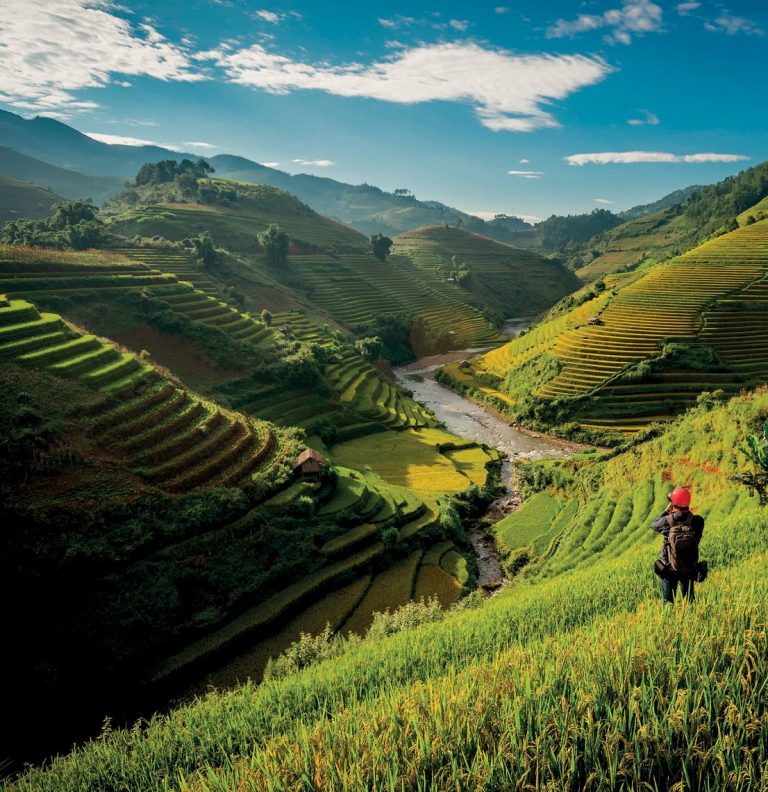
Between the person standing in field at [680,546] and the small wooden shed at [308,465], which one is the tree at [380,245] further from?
the person standing in field at [680,546]

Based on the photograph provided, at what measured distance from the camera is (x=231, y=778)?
452 cm

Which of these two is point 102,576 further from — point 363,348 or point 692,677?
point 363,348

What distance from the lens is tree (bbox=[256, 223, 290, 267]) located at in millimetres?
86750

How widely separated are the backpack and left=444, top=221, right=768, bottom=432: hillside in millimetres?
39939

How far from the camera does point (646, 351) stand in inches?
1885

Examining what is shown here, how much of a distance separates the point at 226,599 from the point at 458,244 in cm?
15031

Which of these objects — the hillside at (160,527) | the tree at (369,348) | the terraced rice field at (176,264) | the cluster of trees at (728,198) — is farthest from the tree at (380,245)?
the hillside at (160,527)

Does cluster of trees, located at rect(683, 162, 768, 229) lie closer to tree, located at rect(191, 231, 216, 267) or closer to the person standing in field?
tree, located at rect(191, 231, 216, 267)

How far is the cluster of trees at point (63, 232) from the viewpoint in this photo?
58434mm

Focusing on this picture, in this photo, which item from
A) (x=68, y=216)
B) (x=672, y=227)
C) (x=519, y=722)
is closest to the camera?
(x=519, y=722)

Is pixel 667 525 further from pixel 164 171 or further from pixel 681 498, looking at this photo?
pixel 164 171

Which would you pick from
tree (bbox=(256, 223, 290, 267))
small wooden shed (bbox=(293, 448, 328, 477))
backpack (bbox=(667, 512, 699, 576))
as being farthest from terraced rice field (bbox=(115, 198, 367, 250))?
backpack (bbox=(667, 512, 699, 576))

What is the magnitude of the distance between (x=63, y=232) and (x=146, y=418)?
53591mm

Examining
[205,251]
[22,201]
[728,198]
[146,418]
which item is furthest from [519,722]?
[728,198]
